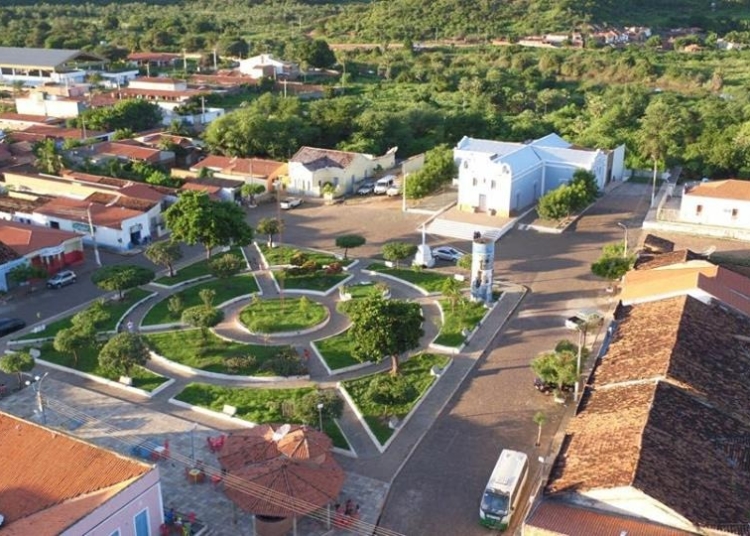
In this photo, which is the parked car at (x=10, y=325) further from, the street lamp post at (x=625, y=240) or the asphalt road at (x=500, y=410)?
the street lamp post at (x=625, y=240)

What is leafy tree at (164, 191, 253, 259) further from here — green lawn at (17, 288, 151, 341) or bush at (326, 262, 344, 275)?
bush at (326, 262, 344, 275)

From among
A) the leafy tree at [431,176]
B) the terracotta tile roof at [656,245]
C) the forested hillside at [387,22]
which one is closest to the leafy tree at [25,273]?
the leafy tree at [431,176]

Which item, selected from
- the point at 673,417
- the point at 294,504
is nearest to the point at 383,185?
the point at 673,417

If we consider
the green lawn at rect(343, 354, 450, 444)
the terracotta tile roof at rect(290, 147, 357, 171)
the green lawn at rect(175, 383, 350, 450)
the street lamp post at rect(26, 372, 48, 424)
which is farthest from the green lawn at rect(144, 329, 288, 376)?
the terracotta tile roof at rect(290, 147, 357, 171)

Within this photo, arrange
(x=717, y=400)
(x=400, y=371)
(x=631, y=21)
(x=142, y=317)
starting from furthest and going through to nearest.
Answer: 1. (x=631, y=21)
2. (x=142, y=317)
3. (x=400, y=371)
4. (x=717, y=400)

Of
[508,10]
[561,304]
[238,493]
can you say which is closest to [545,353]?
[561,304]

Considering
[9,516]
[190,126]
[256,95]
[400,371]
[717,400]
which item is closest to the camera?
[9,516]

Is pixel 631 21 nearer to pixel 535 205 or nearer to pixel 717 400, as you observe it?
pixel 535 205
